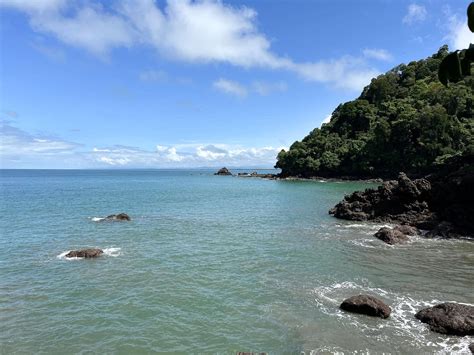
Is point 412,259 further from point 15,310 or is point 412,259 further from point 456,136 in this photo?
point 456,136

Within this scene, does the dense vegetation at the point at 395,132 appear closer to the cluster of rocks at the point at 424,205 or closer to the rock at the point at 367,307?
the cluster of rocks at the point at 424,205

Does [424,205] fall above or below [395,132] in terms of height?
below

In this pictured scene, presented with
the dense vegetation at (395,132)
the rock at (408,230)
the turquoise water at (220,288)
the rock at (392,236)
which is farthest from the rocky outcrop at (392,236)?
the dense vegetation at (395,132)

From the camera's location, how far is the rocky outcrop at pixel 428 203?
37.0m

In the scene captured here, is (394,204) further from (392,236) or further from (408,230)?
(392,236)

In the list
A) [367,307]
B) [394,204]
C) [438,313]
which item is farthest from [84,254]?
[394,204]

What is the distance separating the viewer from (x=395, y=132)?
371ft

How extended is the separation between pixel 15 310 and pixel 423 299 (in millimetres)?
20738

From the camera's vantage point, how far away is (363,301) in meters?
17.8

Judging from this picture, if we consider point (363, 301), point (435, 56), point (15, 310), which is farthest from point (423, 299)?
point (435, 56)

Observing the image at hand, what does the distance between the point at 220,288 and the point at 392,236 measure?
1840 centimetres

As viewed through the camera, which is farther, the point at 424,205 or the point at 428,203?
the point at 428,203

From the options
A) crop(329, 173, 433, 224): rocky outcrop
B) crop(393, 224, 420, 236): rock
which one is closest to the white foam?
crop(393, 224, 420, 236): rock

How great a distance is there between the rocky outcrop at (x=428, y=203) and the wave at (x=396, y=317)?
1832 cm
